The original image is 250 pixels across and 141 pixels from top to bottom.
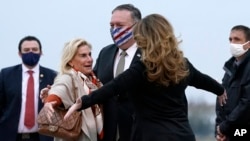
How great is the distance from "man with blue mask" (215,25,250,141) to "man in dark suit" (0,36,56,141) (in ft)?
6.38

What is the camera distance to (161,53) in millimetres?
4879

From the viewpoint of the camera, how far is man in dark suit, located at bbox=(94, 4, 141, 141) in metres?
5.86

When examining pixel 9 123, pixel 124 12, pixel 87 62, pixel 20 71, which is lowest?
pixel 9 123

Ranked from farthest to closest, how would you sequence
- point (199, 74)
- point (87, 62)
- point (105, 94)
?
point (87, 62), point (199, 74), point (105, 94)

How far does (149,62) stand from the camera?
4887 millimetres

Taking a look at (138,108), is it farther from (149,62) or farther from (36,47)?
(36,47)

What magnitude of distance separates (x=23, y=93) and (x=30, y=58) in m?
0.41

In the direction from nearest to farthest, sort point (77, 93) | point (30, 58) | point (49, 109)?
point (49, 109) < point (77, 93) < point (30, 58)

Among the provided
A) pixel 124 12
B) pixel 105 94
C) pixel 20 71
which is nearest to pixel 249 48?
pixel 124 12

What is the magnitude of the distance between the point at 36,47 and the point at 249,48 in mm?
2423

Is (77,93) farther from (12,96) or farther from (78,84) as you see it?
(12,96)

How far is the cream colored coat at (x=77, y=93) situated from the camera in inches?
223

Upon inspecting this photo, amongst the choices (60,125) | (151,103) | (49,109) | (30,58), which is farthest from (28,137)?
Answer: (151,103)

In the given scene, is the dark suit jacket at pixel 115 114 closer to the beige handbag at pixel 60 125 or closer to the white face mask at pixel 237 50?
the beige handbag at pixel 60 125
